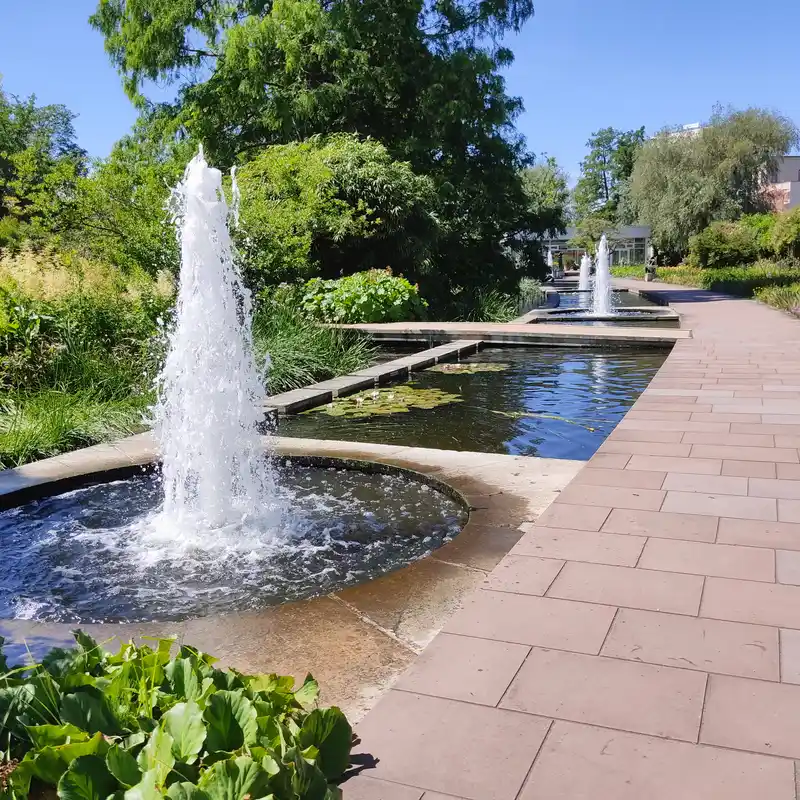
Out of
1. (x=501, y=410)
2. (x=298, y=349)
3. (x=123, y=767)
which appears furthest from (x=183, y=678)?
(x=298, y=349)

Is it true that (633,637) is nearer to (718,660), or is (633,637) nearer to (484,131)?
(718,660)

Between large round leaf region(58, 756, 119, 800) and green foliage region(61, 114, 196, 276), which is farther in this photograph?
green foliage region(61, 114, 196, 276)

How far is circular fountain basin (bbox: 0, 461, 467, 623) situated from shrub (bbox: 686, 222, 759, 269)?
113 feet

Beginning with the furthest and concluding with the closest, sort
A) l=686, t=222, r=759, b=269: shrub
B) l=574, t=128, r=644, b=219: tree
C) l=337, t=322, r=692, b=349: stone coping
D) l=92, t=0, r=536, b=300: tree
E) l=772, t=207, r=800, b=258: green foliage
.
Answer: l=574, t=128, r=644, b=219: tree, l=686, t=222, r=759, b=269: shrub, l=772, t=207, r=800, b=258: green foliage, l=92, t=0, r=536, b=300: tree, l=337, t=322, r=692, b=349: stone coping

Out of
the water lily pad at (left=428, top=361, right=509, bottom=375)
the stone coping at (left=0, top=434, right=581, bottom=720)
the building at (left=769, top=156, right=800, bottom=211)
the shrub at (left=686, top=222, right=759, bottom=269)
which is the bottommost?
the water lily pad at (left=428, top=361, right=509, bottom=375)

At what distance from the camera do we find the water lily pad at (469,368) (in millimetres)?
11484

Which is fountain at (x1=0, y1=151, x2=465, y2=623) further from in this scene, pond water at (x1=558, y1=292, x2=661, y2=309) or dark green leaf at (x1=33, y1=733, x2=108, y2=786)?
pond water at (x1=558, y1=292, x2=661, y2=309)

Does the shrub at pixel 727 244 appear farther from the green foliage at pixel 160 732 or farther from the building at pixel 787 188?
the green foliage at pixel 160 732

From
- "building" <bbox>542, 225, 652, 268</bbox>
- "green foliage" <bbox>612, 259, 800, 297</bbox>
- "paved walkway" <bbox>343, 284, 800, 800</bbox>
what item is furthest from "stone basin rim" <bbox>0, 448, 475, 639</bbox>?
"building" <bbox>542, 225, 652, 268</bbox>

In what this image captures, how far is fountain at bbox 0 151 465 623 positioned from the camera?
3.86 meters

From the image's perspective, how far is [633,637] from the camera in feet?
9.15

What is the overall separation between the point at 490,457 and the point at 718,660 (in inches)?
126

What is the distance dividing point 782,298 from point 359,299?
11.0 m

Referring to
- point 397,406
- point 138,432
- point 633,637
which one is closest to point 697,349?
point 397,406
